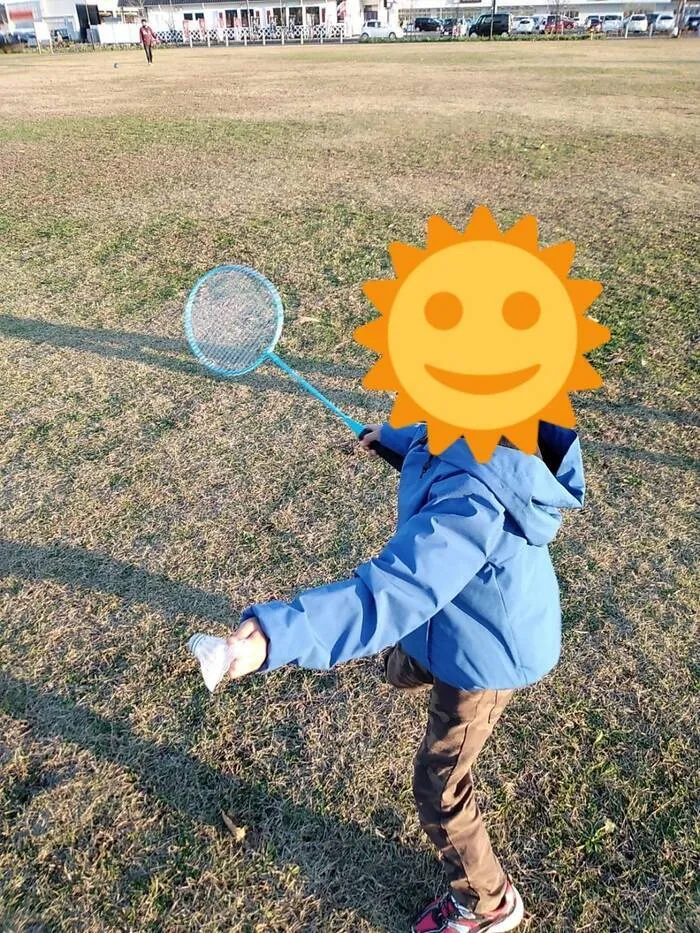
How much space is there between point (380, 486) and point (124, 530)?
1474 mm

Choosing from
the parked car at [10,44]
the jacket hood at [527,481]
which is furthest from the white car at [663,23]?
the jacket hood at [527,481]

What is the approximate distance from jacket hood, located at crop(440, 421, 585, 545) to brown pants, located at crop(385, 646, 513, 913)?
1.82ft

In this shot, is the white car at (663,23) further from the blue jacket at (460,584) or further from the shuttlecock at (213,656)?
the shuttlecock at (213,656)

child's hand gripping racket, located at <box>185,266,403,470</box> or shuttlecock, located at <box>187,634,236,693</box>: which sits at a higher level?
shuttlecock, located at <box>187,634,236,693</box>

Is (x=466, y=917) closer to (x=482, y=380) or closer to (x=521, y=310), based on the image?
(x=482, y=380)

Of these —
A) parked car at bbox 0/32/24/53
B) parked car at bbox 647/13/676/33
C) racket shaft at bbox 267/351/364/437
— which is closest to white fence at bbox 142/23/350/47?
parked car at bbox 0/32/24/53

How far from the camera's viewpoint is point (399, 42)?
46562mm

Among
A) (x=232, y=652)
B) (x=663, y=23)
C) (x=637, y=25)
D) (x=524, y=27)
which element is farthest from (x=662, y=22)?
(x=232, y=652)

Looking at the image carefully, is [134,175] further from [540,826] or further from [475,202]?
[540,826]

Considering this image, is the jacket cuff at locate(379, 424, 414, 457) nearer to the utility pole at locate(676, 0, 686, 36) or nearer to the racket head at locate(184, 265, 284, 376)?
the racket head at locate(184, 265, 284, 376)

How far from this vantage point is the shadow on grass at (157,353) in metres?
5.23

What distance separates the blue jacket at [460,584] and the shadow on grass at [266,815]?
0.91 meters

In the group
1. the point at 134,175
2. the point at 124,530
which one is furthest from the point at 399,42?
the point at 124,530

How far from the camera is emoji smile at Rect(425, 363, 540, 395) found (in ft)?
5.11
